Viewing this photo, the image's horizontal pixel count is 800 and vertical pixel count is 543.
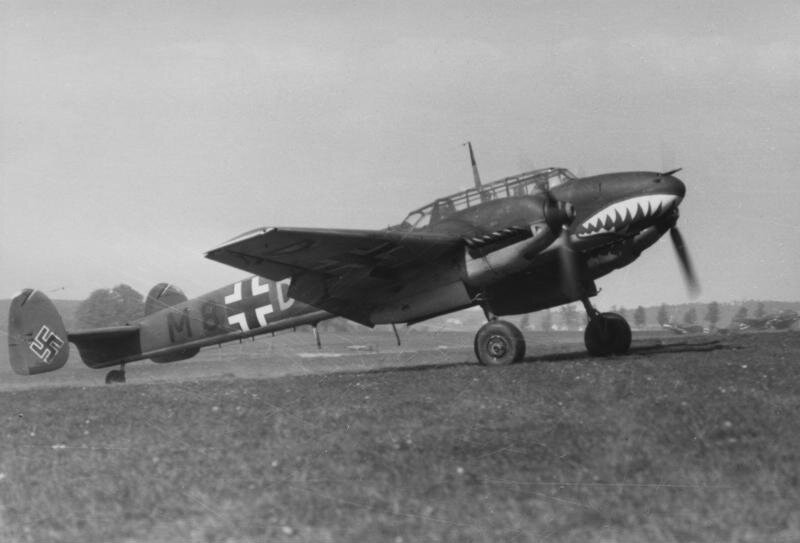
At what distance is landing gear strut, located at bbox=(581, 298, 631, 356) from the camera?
1255 centimetres

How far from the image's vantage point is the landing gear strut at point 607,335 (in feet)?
41.2

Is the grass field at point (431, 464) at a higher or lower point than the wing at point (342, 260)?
lower

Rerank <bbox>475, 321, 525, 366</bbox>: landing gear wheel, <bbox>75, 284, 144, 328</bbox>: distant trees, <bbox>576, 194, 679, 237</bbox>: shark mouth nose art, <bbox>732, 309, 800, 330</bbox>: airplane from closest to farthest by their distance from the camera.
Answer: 1. <bbox>576, 194, 679, 237</bbox>: shark mouth nose art
2. <bbox>475, 321, 525, 366</bbox>: landing gear wheel
3. <bbox>75, 284, 144, 328</bbox>: distant trees
4. <bbox>732, 309, 800, 330</bbox>: airplane

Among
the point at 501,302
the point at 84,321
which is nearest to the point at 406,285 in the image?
the point at 501,302

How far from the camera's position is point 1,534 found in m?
4.55

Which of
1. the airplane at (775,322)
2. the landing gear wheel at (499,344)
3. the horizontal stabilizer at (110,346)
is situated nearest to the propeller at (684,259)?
the landing gear wheel at (499,344)

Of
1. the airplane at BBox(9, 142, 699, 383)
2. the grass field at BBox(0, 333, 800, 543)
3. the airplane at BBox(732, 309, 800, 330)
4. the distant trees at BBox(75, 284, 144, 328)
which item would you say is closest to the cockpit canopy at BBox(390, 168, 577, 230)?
the airplane at BBox(9, 142, 699, 383)

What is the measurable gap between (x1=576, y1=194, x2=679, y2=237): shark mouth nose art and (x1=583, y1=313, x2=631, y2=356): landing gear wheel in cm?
197

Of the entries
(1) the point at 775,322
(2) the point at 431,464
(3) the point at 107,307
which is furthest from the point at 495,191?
(1) the point at 775,322

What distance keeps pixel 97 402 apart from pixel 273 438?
4.10 metres

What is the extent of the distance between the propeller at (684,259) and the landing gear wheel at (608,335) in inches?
77.9

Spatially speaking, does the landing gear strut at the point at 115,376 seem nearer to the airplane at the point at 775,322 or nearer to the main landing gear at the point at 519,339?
the main landing gear at the point at 519,339

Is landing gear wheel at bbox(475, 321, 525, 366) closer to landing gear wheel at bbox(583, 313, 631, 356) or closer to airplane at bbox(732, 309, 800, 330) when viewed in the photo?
landing gear wheel at bbox(583, 313, 631, 356)

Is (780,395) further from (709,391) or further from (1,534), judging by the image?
(1,534)
